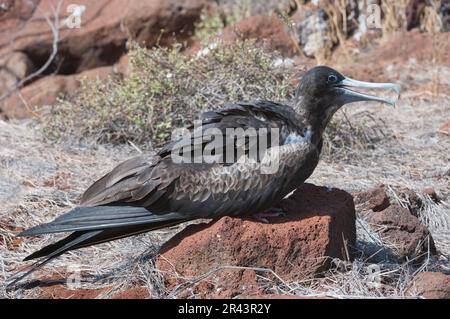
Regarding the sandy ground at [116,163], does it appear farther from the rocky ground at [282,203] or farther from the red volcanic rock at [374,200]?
the red volcanic rock at [374,200]

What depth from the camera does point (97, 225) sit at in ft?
13.9

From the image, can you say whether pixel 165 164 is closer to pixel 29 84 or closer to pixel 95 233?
pixel 95 233

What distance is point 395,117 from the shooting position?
7.65 m

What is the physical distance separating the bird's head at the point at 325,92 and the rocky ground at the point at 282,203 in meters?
0.43

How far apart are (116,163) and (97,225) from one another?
7.20 feet

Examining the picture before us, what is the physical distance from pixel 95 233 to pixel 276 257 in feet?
2.97

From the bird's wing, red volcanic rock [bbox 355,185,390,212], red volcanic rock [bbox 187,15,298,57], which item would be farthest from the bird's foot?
red volcanic rock [bbox 187,15,298,57]

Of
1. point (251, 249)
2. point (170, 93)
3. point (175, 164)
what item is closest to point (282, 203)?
point (251, 249)

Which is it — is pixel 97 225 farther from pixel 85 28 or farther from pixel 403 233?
pixel 85 28

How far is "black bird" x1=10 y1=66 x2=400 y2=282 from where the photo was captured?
13.7ft

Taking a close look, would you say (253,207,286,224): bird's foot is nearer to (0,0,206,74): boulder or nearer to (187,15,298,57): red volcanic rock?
(187,15,298,57): red volcanic rock

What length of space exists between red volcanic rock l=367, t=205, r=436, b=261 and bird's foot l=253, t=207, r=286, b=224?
79 cm

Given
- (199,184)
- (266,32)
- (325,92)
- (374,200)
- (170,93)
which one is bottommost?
(374,200)

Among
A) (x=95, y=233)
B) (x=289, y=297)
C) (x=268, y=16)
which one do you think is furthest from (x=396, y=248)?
(x=268, y=16)
